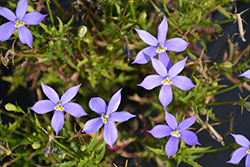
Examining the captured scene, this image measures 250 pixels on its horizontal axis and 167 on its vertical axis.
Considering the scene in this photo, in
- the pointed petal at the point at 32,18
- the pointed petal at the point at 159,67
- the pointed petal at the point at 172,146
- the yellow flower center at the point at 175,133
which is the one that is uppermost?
the pointed petal at the point at 32,18

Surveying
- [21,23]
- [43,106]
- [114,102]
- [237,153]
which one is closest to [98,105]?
[114,102]

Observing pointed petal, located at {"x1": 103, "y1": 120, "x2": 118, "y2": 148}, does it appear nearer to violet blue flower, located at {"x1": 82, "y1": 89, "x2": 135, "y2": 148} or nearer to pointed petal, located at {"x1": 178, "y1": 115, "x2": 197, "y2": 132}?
violet blue flower, located at {"x1": 82, "y1": 89, "x2": 135, "y2": 148}

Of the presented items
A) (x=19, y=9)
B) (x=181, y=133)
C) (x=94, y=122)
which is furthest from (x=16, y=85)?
(x=181, y=133)

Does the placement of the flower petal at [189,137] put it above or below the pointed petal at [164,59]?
below

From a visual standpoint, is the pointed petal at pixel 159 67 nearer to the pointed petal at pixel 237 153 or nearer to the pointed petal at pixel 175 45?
the pointed petal at pixel 175 45

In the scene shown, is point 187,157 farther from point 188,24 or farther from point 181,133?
point 188,24

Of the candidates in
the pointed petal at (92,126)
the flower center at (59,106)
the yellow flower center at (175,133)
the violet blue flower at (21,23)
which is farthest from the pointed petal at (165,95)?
the violet blue flower at (21,23)
